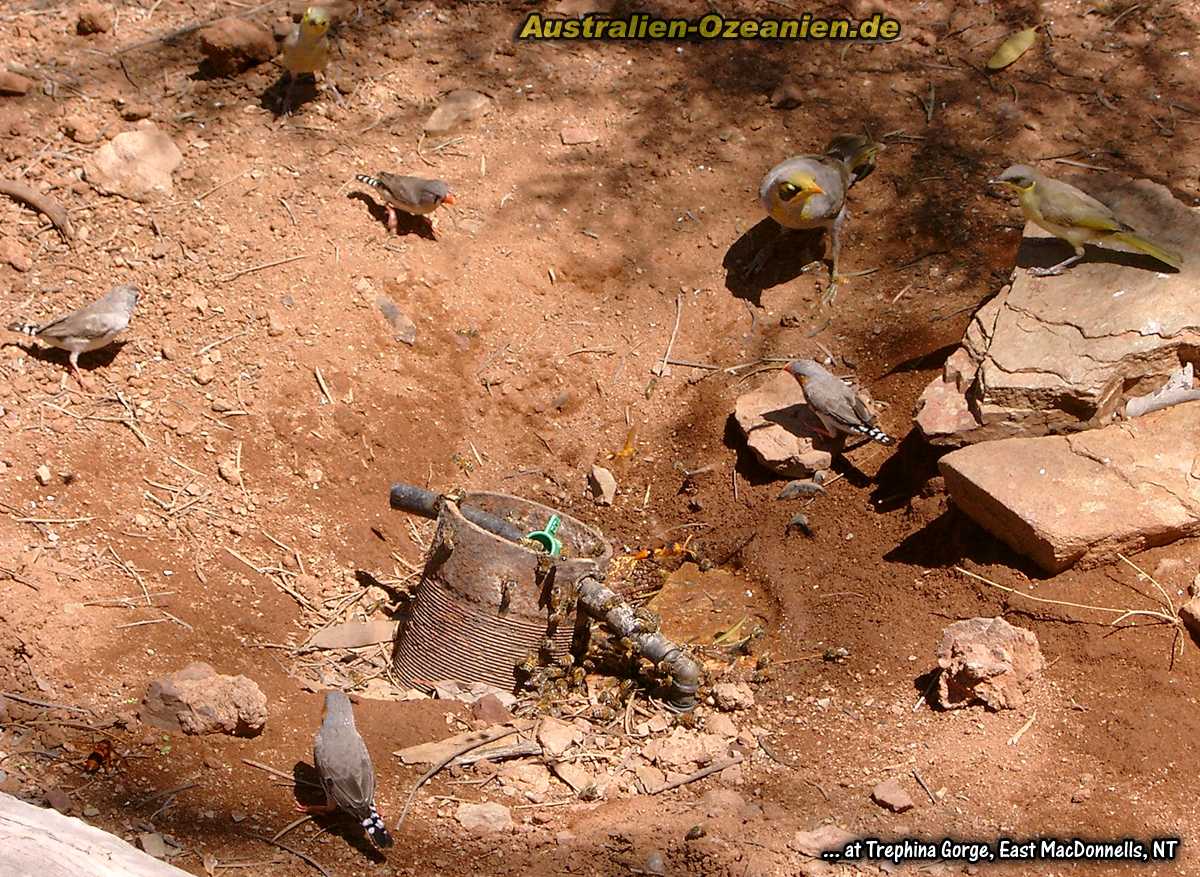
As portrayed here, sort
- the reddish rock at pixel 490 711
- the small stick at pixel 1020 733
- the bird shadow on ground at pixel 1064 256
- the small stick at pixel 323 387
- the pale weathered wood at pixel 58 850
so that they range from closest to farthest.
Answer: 1. the pale weathered wood at pixel 58 850
2. the small stick at pixel 1020 733
3. the reddish rock at pixel 490 711
4. the bird shadow on ground at pixel 1064 256
5. the small stick at pixel 323 387

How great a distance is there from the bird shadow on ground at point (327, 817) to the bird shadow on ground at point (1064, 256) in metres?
4.56

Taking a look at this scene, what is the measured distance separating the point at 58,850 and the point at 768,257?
575cm

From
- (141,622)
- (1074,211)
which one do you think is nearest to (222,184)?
(141,622)

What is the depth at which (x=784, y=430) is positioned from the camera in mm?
6648

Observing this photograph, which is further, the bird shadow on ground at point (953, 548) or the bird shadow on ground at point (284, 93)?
the bird shadow on ground at point (284, 93)

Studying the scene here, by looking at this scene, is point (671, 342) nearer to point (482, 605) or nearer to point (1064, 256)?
point (1064, 256)

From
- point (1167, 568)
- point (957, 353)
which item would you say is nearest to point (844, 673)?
point (1167, 568)

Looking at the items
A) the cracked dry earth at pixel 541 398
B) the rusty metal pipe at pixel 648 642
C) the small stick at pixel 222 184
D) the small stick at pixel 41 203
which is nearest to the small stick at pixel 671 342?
the cracked dry earth at pixel 541 398

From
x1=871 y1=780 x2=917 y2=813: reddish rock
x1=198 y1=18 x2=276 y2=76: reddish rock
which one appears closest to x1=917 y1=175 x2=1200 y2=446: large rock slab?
x1=871 y1=780 x2=917 y2=813: reddish rock

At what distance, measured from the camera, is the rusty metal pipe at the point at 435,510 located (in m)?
5.48

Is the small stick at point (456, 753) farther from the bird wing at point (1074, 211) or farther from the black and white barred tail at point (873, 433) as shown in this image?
the bird wing at point (1074, 211)

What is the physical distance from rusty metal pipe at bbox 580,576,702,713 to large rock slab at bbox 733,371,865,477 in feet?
5.27

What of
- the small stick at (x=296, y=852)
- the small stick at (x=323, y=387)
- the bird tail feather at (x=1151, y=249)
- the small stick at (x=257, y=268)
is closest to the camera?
the small stick at (x=296, y=852)

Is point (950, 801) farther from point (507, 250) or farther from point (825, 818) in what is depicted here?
point (507, 250)
